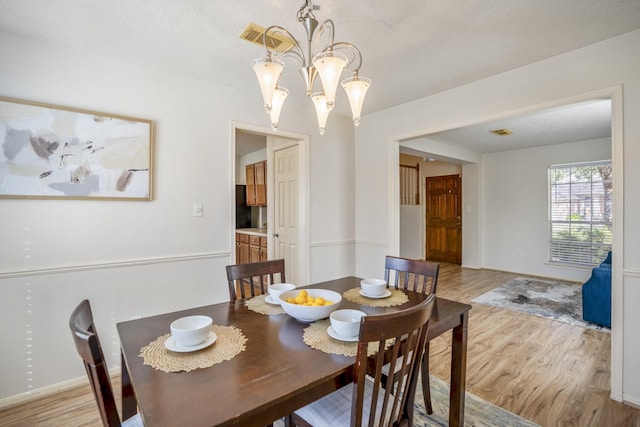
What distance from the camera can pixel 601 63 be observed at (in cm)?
212

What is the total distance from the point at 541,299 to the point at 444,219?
117 inches

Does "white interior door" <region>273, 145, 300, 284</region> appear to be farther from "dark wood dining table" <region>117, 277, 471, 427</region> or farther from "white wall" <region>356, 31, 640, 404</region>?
"dark wood dining table" <region>117, 277, 471, 427</region>

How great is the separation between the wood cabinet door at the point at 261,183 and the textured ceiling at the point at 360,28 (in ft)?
9.00

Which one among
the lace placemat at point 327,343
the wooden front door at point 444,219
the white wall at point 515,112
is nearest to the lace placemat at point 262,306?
the lace placemat at point 327,343

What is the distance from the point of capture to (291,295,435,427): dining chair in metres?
0.94

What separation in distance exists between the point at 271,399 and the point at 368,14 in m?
2.00

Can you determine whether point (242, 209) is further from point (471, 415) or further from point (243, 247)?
point (471, 415)

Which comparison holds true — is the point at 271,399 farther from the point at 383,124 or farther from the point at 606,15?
the point at 383,124

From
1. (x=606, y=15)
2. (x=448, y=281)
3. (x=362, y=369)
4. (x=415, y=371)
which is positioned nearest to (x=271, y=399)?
(x=362, y=369)

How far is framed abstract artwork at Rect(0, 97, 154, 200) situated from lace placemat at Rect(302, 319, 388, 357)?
1878mm

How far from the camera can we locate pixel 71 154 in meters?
2.14

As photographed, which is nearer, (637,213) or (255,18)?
(255,18)

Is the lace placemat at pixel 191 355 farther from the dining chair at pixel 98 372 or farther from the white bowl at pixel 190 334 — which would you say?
the dining chair at pixel 98 372

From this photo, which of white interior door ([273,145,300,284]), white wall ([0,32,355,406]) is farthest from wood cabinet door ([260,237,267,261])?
white wall ([0,32,355,406])
